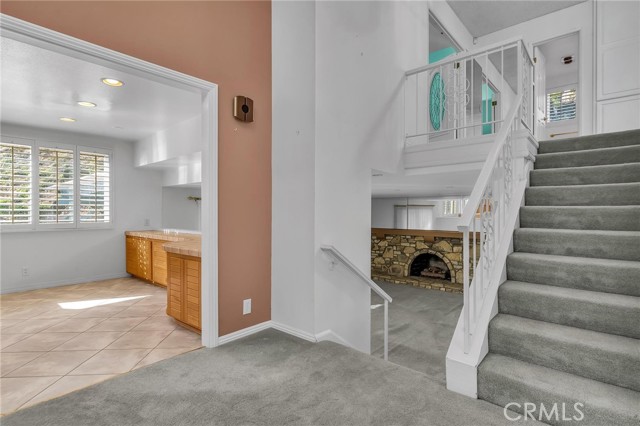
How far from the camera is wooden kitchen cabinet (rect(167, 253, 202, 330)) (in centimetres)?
299

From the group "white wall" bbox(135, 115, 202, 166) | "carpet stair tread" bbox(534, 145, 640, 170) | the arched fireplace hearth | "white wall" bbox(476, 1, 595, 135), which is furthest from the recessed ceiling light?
the arched fireplace hearth

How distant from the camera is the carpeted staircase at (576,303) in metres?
1.58

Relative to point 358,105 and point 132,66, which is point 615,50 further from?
point 132,66

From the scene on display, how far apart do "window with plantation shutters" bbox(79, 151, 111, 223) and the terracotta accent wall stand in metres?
4.25

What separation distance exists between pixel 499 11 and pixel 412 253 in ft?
15.7

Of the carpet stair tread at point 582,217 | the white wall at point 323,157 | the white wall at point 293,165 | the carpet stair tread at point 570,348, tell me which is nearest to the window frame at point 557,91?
the carpet stair tread at point 582,217

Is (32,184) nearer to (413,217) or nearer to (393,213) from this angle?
(393,213)

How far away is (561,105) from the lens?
23.8ft

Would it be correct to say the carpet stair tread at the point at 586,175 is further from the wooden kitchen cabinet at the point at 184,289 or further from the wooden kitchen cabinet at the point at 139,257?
the wooden kitchen cabinet at the point at 139,257

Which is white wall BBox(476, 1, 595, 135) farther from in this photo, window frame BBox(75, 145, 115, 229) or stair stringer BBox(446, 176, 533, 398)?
window frame BBox(75, 145, 115, 229)

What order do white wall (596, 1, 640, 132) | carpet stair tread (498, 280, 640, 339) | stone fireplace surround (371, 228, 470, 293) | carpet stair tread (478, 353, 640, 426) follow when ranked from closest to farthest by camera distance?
1. carpet stair tread (478, 353, 640, 426)
2. carpet stair tread (498, 280, 640, 339)
3. white wall (596, 1, 640, 132)
4. stone fireplace surround (371, 228, 470, 293)

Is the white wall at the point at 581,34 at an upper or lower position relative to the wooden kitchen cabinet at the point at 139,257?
upper

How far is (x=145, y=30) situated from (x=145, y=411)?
2294mm

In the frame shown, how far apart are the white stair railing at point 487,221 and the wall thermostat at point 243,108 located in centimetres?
183
